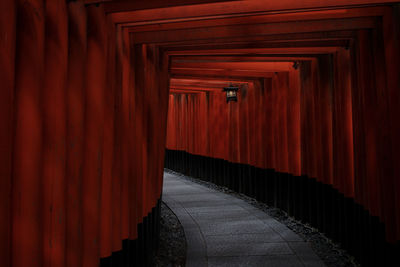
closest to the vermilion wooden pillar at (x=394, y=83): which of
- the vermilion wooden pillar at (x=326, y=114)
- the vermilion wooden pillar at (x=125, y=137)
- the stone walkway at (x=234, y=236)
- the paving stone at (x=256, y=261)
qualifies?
the paving stone at (x=256, y=261)

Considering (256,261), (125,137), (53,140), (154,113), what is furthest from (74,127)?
(256,261)

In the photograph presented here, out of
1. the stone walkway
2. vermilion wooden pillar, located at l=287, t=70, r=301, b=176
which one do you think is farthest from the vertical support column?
vermilion wooden pillar, located at l=287, t=70, r=301, b=176

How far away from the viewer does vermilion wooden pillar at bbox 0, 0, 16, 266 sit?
1727mm

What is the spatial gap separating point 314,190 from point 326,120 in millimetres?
1600

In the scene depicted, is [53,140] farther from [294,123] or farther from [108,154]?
[294,123]

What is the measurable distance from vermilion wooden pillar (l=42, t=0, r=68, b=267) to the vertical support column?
0.22 meters

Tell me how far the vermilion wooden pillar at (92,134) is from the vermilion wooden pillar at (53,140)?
27.0 inches

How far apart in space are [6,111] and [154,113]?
3768mm

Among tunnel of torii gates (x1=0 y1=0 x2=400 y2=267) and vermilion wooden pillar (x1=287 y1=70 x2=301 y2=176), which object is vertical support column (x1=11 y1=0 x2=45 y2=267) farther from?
vermilion wooden pillar (x1=287 y1=70 x2=301 y2=176)

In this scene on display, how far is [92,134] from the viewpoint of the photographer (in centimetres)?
307

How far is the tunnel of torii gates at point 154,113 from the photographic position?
6.57 ft

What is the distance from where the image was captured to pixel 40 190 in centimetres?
213

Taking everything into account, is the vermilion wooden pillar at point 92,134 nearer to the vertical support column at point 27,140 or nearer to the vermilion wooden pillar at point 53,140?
the vermilion wooden pillar at point 53,140

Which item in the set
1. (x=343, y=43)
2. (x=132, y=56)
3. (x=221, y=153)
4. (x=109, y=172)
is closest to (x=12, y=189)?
(x=109, y=172)
